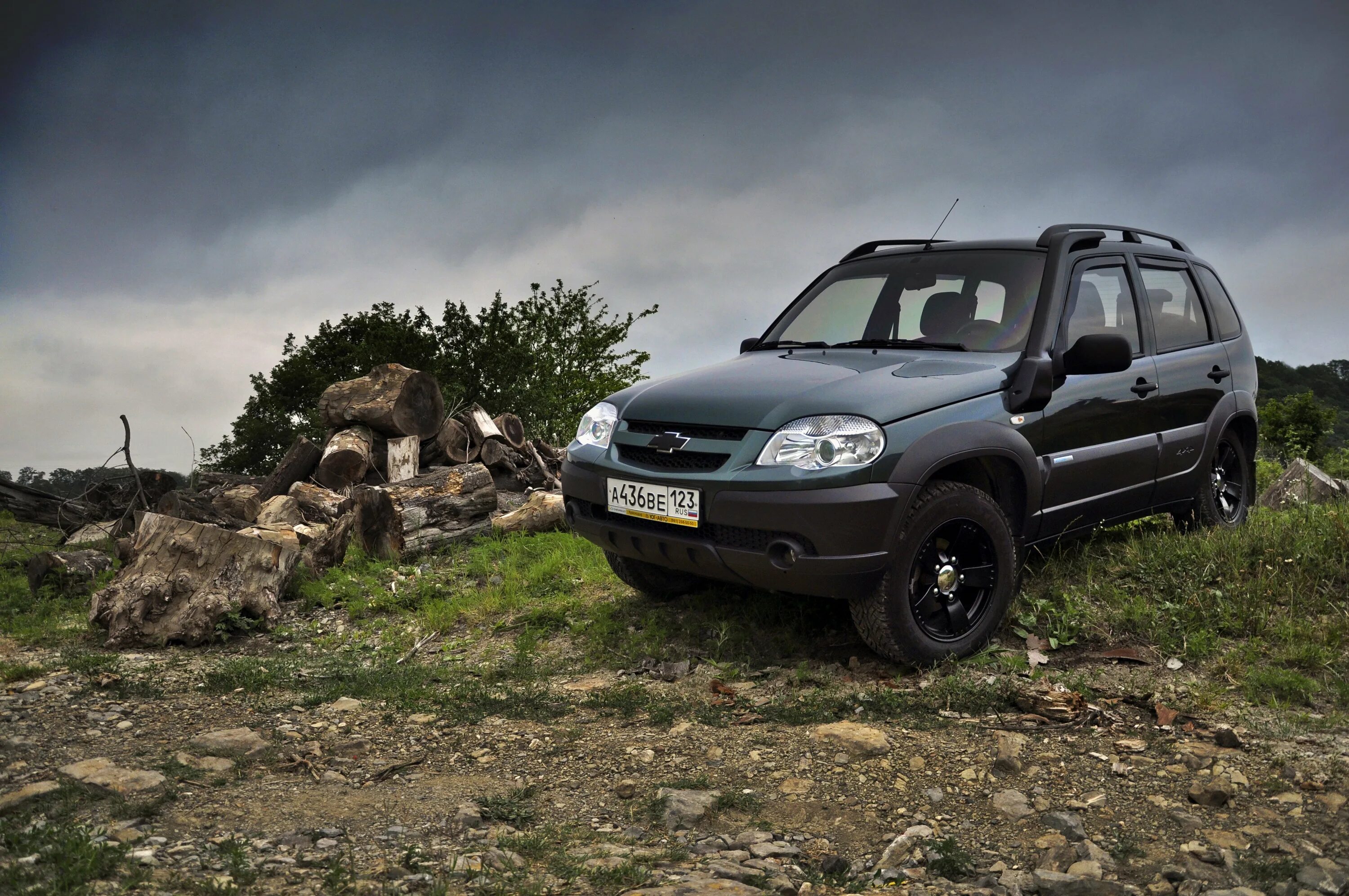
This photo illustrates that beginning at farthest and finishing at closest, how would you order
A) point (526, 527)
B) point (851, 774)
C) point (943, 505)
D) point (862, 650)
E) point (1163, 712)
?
point (526, 527), point (862, 650), point (943, 505), point (1163, 712), point (851, 774)

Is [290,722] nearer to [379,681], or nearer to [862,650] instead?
[379,681]

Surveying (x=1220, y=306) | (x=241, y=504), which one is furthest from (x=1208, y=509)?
(x=241, y=504)

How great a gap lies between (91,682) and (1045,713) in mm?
5078

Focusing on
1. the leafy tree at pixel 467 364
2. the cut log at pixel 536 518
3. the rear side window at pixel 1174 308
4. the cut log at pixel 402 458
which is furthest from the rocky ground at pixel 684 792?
the leafy tree at pixel 467 364

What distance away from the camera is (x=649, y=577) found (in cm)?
652

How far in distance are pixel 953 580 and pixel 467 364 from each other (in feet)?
64.4

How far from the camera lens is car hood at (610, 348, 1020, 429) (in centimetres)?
497

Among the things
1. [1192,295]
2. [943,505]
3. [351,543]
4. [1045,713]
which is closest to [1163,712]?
[1045,713]

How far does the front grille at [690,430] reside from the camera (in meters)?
5.07

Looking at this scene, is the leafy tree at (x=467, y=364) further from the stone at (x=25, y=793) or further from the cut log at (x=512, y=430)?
the stone at (x=25, y=793)

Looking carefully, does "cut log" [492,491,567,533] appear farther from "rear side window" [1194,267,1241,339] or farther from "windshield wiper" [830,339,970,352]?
"rear side window" [1194,267,1241,339]

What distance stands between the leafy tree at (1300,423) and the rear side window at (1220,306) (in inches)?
528

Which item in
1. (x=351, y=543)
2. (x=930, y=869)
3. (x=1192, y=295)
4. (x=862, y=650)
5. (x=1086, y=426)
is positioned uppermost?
(x=1192, y=295)

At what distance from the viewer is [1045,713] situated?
4.74 metres
